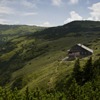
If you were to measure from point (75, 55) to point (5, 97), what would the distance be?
328 ft

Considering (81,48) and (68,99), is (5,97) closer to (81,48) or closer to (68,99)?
(68,99)

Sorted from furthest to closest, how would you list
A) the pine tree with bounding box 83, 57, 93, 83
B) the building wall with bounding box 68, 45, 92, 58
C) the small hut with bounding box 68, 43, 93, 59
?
the building wall with bounding box 68, 45, 92, 58, the small hut with bounding box 68, 43, 93, 59, the pine tree with bounding box 83, 57, 93, 83

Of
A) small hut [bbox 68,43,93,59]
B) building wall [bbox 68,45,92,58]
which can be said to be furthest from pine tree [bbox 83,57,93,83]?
building wall [bbox 68,45,92,58]

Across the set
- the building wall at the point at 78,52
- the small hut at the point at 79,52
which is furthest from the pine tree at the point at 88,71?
the building wall at the point at 78,52

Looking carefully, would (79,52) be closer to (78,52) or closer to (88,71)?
(78,52)

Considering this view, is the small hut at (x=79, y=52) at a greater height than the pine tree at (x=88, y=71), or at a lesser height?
lesser

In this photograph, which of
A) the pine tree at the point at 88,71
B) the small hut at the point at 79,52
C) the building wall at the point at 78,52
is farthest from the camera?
the building wall at the point at 78,52

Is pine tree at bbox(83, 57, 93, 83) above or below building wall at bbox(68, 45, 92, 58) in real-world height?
above

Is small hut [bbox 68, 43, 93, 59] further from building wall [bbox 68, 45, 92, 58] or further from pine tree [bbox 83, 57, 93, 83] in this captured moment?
pine tree [bbox 83, 57, 93, 83]

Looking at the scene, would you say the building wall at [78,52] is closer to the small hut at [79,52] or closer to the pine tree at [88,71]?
the small hut at [79,52]

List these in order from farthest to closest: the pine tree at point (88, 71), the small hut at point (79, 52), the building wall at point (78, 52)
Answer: the building wall at point (78, 52) < the small hut at point (79, 52) < the pine tree at point (88, 71)

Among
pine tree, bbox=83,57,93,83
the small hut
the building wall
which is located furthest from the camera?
the building wall

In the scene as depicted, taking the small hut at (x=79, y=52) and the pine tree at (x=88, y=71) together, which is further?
the small hut at (x=79, y=52)

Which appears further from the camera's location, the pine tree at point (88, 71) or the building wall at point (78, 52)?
the building wall at point (78, 52)
